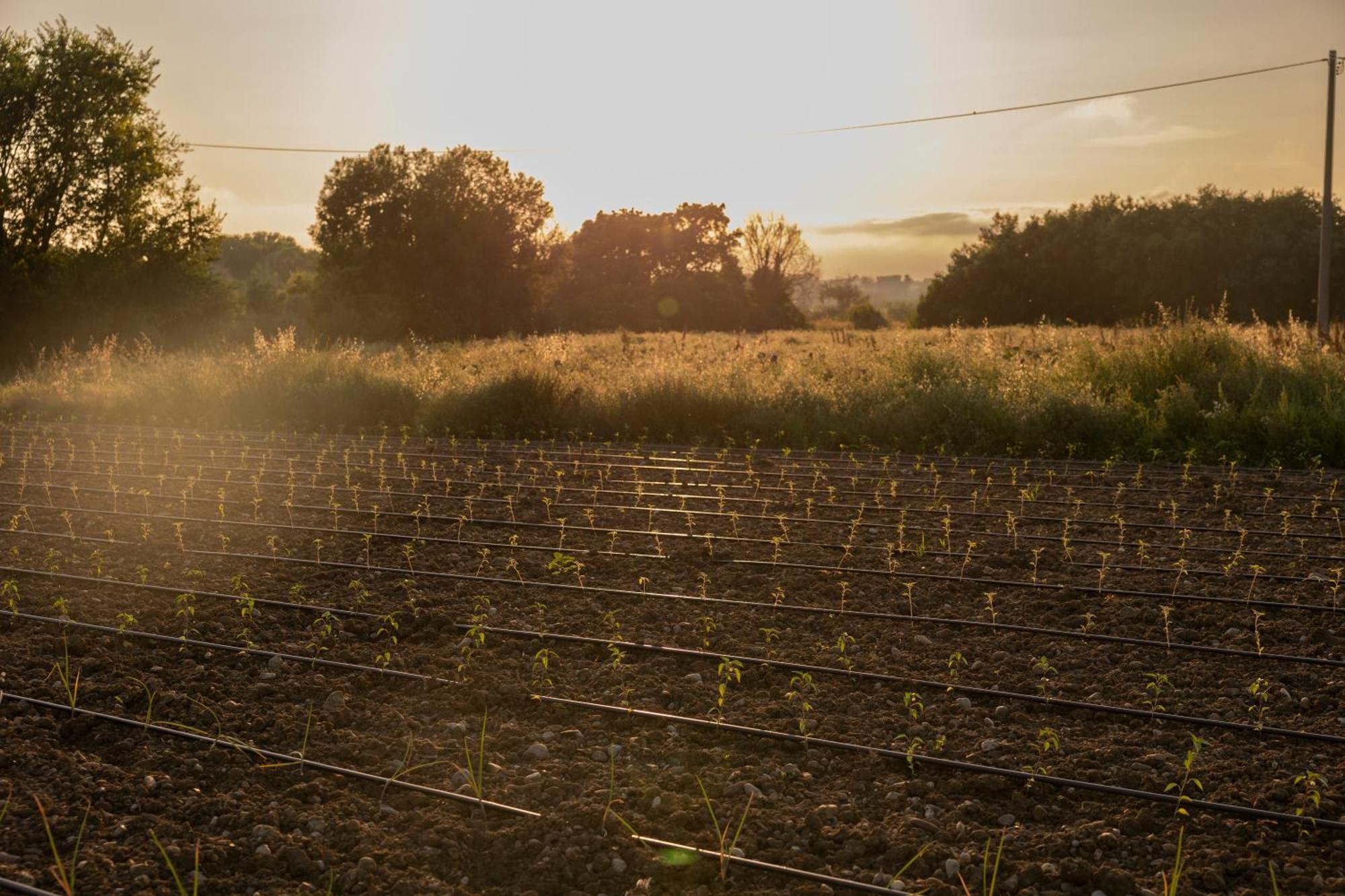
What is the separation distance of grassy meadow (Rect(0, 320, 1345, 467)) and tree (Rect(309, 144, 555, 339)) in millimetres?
17277

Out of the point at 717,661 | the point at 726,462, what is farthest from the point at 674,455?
the point at 717,661

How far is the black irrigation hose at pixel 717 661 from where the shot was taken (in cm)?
418

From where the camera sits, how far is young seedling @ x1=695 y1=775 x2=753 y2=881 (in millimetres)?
3203

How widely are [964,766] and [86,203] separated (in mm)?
30631

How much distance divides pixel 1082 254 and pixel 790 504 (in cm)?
3289

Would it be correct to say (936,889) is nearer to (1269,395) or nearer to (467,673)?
(467,673)

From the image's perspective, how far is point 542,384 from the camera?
13.7 meters

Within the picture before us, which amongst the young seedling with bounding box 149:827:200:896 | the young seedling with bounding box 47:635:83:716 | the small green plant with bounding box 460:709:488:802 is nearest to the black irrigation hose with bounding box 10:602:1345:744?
the young seedling with bounding box 47:635:83:716

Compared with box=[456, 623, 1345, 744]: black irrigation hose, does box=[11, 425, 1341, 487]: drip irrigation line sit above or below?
above

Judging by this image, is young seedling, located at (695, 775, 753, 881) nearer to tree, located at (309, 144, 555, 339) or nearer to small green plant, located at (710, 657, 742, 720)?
small green plant, located at (710, 657, 742, 720)

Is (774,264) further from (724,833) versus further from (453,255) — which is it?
(724,833)

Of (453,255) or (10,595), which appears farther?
(453,255)

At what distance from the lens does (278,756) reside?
3.89m

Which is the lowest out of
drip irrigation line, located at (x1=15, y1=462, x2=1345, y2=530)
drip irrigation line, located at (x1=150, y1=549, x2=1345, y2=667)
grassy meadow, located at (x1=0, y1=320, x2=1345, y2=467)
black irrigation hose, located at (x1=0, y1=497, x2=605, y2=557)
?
drip irrigation line, located at (x1=150, y1=549, x2=1345, y2=667)
